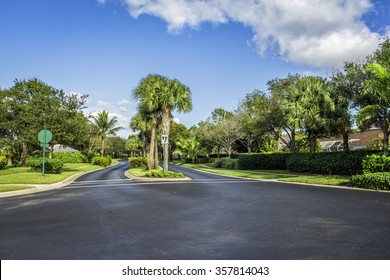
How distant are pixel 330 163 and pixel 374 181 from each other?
9.40m

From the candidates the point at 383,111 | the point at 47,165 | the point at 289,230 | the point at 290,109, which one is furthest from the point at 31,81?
the point at 289,230

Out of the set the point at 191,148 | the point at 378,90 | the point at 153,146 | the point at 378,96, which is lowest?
the point at 153,146

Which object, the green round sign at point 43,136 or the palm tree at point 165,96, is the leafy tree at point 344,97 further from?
the green round sign at point 43,136

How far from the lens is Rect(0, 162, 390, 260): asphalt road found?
216 inches

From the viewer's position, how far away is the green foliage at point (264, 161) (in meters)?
33.8

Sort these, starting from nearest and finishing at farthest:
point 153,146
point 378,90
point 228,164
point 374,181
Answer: point 374,181 < point 378,90 < point 153,146 < point 228,164

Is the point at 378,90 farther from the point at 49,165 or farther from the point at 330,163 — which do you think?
the point at 49,165

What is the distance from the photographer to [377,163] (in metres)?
17.7

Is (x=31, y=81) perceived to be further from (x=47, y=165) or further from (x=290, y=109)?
(x=290, y=109)

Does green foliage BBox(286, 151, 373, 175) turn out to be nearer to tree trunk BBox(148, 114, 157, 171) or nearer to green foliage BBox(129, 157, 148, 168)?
tree trunk BBox(148, 114, 157, 171)

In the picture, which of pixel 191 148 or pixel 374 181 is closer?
pixel 374 181

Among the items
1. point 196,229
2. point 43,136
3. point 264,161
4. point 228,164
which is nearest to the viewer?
point 196,229

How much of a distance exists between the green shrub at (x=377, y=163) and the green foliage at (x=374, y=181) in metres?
1.96

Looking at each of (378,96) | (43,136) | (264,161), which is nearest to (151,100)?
(43,136)
